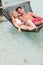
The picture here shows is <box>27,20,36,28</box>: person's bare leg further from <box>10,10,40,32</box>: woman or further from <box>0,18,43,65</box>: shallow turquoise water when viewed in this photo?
<box>0,18,43,65</box>: shallow turquoise water

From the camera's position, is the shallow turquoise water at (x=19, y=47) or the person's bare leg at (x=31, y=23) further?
the person's bare leg at (x=31, y=23)

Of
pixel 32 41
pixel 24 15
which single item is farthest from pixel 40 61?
pixel 24 15

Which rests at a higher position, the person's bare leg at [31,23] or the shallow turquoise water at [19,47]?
the person's bare leg at [31,23]

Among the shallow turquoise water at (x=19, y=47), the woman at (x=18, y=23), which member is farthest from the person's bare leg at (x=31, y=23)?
the shallow turquoise water at (x=19, y=47)

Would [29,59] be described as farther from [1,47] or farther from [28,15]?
[28,15]

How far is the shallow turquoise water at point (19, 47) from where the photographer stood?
2.55 metres

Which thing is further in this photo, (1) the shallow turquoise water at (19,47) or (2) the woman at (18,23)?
(2) the woman at (18,23)

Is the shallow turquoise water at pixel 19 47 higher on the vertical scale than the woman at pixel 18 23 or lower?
lower

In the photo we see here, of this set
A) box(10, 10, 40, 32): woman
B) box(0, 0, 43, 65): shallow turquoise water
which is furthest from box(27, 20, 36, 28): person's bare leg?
box(0, 0, 43, 65): shallow turquoise water

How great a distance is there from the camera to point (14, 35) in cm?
331

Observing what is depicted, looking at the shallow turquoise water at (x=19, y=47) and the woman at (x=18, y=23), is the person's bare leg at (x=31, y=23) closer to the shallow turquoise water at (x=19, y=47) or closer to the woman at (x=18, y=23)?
the woman at (x=18, y=23)

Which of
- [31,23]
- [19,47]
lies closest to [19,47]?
[19,47]

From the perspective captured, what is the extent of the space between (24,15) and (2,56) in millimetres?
1131

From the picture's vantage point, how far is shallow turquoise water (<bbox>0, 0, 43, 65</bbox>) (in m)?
2.55
